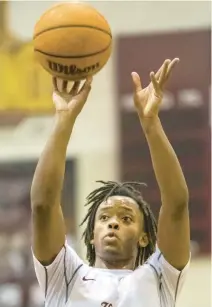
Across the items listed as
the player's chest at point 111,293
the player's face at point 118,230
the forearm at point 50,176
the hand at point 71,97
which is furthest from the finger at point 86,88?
the player's chest at point 111,293

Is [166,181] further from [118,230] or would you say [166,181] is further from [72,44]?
[72,44]

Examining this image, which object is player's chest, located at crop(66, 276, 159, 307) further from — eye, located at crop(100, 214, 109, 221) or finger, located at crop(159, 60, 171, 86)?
finger, located at crop(159, 60, 171, 86)

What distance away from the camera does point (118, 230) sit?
1.54 m

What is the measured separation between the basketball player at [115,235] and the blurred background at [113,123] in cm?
143

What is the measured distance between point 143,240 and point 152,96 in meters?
0.30

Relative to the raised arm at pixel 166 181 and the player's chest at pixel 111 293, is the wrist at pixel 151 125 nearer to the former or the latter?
the raised arm at pixel 166 181

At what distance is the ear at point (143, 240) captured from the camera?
63.1 inches

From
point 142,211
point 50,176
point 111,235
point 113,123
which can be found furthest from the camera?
point 113,123

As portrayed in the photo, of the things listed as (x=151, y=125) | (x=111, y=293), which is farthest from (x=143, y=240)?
(x=151, y=125)

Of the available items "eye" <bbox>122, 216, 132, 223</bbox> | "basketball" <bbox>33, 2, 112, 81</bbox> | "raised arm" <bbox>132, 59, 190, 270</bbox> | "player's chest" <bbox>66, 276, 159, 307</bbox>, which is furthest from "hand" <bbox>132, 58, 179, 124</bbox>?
"player's chest" <bbox>66, 276, 159, 307</bbox>

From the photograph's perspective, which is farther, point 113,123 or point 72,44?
point 113,123

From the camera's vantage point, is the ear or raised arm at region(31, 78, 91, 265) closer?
raised arm at region(31, 78, 91, 265)

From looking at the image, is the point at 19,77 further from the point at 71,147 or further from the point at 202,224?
the point at 202,224

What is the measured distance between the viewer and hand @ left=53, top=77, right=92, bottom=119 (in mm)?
1472
